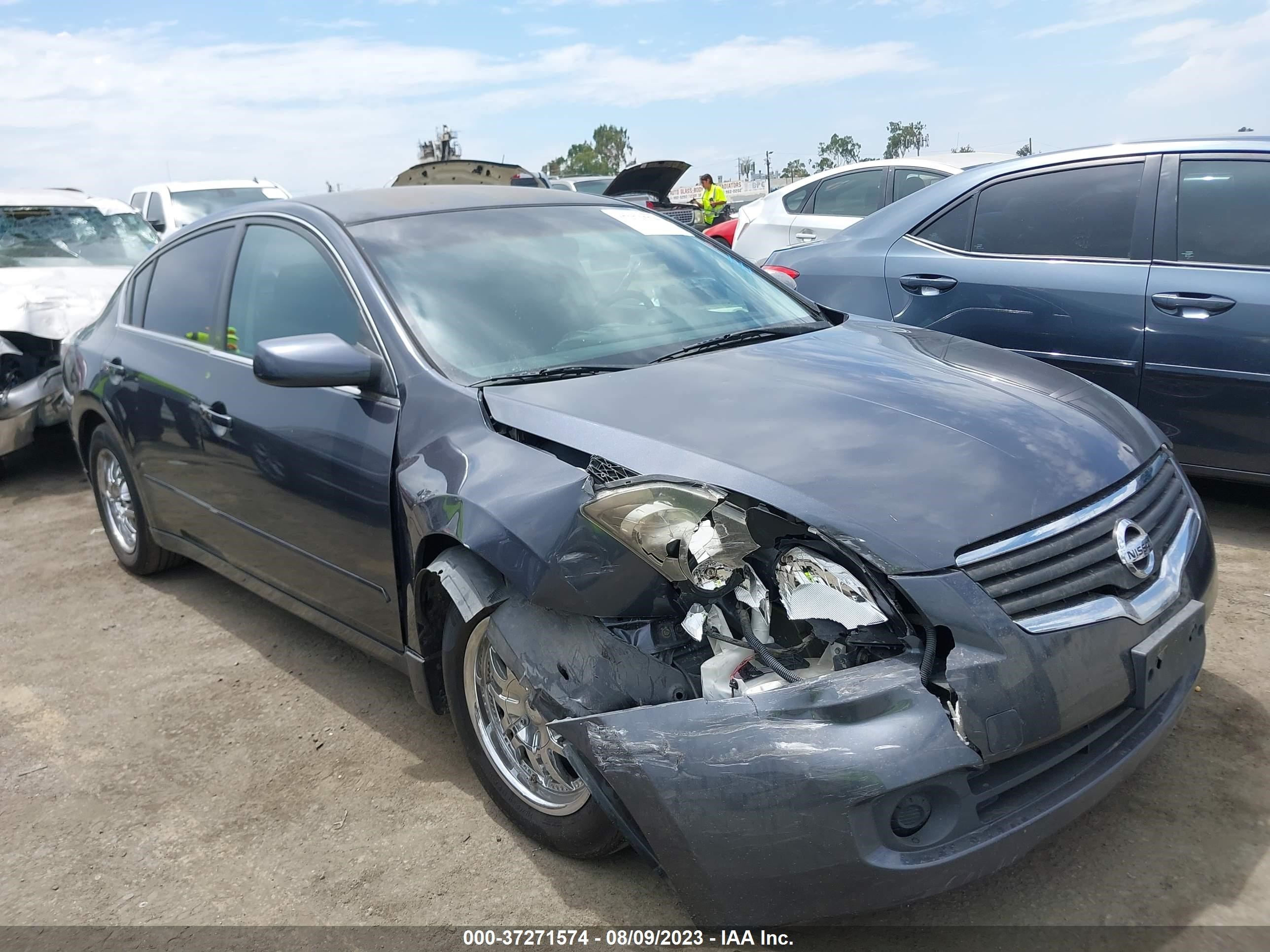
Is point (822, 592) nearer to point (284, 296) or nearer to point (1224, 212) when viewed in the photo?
point (284, 296)

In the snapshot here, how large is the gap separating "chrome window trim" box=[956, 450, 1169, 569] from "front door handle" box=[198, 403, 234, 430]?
249 centimetres

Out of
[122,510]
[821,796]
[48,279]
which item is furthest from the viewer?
[48,279]

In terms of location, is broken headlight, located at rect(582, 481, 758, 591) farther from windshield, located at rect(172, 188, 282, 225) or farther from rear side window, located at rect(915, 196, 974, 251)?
windshield, located at rect(172, 188, 282, 225)

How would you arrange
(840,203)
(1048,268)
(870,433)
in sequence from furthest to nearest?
(840,203) → (1048,268) → (870,433)

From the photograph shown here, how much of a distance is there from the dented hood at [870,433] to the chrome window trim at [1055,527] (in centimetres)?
3

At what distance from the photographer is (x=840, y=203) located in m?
8.73

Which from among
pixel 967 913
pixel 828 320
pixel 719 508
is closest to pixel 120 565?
pixel 828 320

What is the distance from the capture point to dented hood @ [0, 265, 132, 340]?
6348 mm

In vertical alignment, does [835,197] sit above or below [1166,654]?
above

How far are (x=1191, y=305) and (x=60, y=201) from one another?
26.0ft

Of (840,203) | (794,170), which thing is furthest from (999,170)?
(794,170)

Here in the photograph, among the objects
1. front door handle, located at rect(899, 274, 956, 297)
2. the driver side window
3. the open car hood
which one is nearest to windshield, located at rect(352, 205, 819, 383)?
the driver side window

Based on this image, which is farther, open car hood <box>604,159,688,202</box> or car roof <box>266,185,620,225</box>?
open car hood <box>604,159,688,202</box>

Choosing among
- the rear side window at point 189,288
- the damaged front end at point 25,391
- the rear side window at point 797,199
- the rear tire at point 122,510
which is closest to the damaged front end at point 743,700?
the rear side window at point 189,288
